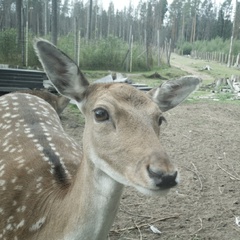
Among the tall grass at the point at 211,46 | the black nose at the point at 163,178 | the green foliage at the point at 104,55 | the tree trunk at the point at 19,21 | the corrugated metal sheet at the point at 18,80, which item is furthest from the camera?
the tall grass at the point at 211,46

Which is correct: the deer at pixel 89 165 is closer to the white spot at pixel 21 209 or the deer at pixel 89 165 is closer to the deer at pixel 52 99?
the white spot at pixel 21 209

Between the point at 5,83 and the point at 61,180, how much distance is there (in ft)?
17.0

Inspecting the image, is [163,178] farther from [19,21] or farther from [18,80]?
[19,21]

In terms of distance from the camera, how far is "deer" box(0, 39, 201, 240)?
1.97 m

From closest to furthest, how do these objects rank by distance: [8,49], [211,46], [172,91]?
[172,91] < [8,49] < [211,46]

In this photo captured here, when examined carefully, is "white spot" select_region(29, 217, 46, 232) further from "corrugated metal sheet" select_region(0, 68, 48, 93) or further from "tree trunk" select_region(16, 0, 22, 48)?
"tree trunk" select_region(16, 0, 22, 48)

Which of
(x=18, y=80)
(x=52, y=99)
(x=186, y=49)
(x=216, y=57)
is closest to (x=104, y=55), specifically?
(x=18, y=80)

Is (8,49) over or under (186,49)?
over

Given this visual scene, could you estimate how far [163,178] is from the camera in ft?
5.86

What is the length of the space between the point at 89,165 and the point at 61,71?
64 centimetres

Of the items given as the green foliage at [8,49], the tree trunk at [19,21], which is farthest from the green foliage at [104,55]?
the tree trunk at [19,21]

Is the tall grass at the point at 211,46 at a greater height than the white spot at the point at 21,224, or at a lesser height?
lesser

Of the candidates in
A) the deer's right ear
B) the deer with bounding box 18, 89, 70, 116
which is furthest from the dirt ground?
the deer's right ear

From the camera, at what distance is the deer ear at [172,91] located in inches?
104
